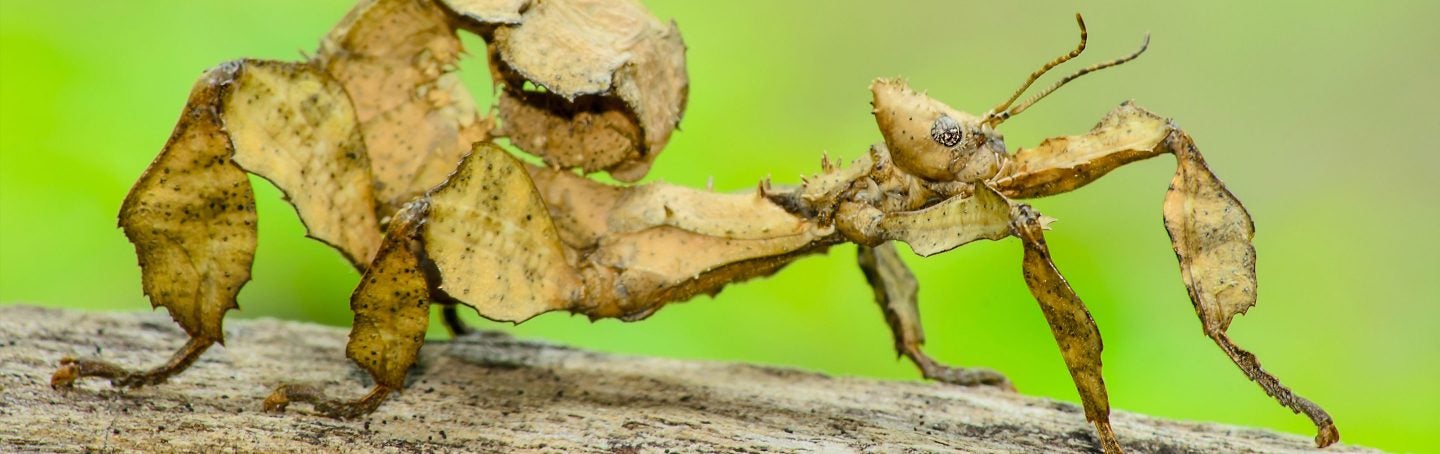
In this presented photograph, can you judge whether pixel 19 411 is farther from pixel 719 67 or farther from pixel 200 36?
pixel 719 67

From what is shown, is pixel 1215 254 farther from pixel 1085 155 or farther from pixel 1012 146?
pixel 1012 146

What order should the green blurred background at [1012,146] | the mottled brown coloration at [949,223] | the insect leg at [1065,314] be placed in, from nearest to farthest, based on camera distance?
the insect leg at [1065,314] → the mottled brown coloration at [949,223] → the green blurred background at [1012,146]

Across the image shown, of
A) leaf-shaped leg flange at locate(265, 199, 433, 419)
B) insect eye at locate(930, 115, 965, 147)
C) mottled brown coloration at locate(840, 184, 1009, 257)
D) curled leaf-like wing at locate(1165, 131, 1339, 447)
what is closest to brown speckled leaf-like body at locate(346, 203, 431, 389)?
leaf-shaped leg flange at locate(265, 199, 433, 419)

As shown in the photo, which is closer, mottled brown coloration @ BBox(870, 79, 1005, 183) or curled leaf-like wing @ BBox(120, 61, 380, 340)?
mottled brown coloration @ BBox(870, 79, 1005, 183)

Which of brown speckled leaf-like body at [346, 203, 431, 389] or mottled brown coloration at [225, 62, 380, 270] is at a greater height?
mottled brown coloration at [225, 62, 380, 270]

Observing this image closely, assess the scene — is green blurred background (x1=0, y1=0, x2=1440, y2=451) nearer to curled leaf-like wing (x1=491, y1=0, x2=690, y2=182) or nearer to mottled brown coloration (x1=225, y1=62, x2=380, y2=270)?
curled leaf-like wing (x1=491, y1=0, x2=690, y2=182)

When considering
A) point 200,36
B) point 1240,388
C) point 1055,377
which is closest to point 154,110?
point 200,36

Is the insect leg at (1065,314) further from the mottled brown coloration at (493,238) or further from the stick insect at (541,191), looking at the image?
the mottled brown coloration at (493,238)

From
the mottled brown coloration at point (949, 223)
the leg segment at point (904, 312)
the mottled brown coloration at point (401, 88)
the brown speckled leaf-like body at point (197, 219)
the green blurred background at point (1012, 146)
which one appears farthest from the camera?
the green blurred background at point (1012, 146)

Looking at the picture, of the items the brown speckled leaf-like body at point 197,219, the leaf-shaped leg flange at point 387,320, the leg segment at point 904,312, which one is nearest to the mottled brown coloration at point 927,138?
the leg segment at point 904,312
